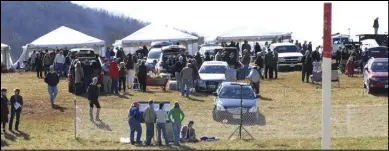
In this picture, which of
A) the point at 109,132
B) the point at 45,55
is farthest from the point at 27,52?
the point at 109,132

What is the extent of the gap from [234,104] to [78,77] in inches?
337

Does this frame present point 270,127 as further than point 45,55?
No

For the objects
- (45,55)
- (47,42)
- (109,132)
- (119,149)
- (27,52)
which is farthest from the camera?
(27,52)

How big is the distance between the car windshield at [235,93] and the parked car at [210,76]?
603 centimetres

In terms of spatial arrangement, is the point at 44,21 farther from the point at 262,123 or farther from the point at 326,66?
the point at 326,66

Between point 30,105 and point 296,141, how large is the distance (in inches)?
457

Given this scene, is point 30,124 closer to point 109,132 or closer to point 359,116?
point 109,132

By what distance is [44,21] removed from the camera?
465 ft

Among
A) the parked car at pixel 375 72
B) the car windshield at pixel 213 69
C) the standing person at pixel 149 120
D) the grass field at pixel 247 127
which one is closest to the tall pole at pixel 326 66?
the grass field at pixel 247 127

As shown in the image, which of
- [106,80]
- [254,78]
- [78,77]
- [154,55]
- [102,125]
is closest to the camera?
[102,125]

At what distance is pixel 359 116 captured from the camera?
19.0 metres

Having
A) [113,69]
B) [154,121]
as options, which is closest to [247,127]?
[154,121]

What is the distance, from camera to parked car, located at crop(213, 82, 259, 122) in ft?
71.2

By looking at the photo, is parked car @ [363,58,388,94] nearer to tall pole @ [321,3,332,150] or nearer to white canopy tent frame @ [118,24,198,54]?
tall pole @ [321,3,332,150]
